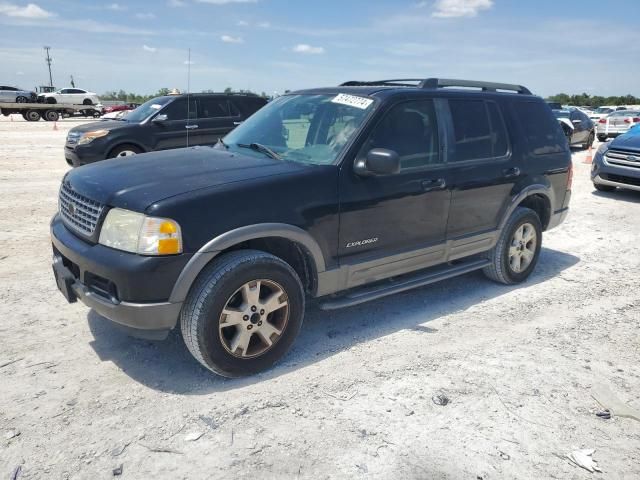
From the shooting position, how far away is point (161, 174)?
3.39 metres

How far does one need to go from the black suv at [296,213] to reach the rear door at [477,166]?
0.02m

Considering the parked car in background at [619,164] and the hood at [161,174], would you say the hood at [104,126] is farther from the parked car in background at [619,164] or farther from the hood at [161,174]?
the parked car in background at [619,164]

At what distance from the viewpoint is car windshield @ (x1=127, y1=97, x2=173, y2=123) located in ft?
33.8

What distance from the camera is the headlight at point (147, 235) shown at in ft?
9.55

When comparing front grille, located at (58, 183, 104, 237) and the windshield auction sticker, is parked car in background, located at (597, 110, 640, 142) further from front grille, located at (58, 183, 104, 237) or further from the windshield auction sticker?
front grille, located at (58, 183, 104, 237)

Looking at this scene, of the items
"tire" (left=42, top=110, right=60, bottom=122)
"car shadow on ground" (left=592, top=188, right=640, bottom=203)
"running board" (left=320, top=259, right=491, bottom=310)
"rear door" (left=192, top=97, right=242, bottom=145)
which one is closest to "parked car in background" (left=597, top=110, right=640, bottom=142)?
"car shadow on ground" (left=592, top=188, right=640, bottom=203)

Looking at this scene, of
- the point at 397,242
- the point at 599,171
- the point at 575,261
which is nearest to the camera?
the point at 397,242

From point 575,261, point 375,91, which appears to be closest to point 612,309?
point 575,261

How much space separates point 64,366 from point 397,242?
8.34ft

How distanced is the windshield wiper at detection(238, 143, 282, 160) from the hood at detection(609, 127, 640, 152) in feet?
27.3

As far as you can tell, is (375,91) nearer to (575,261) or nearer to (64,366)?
(64,366)

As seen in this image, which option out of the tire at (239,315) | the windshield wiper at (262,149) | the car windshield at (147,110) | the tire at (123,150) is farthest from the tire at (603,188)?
the tire at (123,150)

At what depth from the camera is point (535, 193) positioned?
17.0 feet

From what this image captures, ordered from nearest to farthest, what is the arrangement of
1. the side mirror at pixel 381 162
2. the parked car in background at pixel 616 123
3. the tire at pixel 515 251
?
the side mirror at pixel 381 162 < the tire at pixel 515 251 < the parked car in background at pixel 616 123
